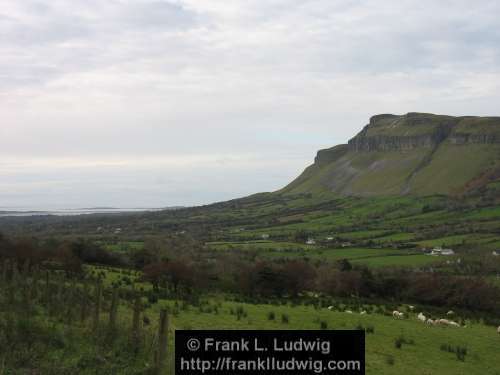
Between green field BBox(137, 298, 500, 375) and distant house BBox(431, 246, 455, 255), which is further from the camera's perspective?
distant house BBox(431, 246, 455, 255)

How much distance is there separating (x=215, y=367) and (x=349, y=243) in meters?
94.2

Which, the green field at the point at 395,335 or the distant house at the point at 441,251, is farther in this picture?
the distant house at the point at 441,251

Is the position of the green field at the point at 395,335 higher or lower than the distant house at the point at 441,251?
higher

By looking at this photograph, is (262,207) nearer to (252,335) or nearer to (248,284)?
(248,284)

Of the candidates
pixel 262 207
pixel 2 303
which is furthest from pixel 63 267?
pixel 262 207

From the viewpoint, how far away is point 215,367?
816 cm

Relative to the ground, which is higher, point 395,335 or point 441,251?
point 395,335

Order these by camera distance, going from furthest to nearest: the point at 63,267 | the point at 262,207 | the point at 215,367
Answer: the point at 262,207 → the point at 63,267 → the point at 215,367

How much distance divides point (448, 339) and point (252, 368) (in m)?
15.3

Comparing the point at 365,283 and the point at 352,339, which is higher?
the point at 352,339

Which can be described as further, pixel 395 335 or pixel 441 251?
pixel 441 251

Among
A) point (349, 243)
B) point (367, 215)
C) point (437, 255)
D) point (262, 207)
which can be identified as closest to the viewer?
point (437, 255)

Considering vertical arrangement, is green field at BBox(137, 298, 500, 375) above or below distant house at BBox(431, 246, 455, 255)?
above

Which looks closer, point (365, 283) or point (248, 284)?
point (248, 284)
